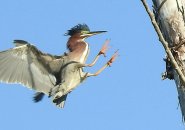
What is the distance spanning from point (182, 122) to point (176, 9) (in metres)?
1.22

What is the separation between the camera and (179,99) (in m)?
4.86

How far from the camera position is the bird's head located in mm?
9172

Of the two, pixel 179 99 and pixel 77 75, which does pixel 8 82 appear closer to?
pixel 77 75

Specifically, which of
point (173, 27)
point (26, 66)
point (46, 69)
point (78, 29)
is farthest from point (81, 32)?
point (173, 27)

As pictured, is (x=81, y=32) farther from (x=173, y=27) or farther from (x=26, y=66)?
(x=173, y=27)

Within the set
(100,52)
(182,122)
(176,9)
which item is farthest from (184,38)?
(100,52)

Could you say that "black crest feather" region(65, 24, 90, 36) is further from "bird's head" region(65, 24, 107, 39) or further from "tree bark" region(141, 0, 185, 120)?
"tree bark" region(141, 0, 185, 120)

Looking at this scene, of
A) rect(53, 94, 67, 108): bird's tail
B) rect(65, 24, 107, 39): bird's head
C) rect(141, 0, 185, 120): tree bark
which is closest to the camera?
rect(141, 0, 185, 120): tree bark

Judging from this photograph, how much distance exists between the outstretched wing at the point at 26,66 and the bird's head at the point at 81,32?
2.62 feet

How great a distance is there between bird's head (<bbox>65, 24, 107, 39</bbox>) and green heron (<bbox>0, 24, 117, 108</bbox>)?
48 cm

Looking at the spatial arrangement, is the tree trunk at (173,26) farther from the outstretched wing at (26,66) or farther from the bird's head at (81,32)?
the bird's head at (81,32)

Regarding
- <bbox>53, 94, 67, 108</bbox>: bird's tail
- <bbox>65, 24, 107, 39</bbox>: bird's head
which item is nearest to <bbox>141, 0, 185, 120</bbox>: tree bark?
<bbox>53, 94, 67, 108</bbox>: bird's tail

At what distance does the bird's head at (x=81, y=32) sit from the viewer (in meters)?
9.17

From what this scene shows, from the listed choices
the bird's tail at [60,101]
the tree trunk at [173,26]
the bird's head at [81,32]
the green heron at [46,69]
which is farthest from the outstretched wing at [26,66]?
the tree trunk at [173,26]
